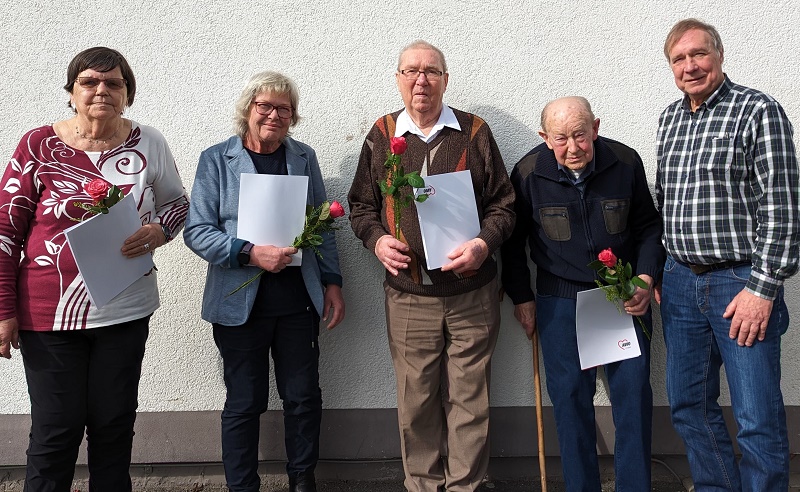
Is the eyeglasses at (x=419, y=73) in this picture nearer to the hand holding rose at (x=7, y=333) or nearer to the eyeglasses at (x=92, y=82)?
the eyeglasses at (x=92, y=82)

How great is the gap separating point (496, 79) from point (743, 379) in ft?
6.13

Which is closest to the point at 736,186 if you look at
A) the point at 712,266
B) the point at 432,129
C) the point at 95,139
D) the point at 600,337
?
the point at 712,266

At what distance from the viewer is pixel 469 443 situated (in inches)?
126

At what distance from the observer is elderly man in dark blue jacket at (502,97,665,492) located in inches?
118

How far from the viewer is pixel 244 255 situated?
2.93 metres

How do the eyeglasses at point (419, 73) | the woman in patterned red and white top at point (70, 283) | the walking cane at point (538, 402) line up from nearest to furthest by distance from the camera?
the woman in patterned red and white top at point (70, 283) < the eyeglasses at point (419, 73) < the walking cane at point (538, 402)

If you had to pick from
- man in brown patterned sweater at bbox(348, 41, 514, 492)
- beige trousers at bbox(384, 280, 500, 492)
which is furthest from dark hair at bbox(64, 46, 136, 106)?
beige trousers at bbox(384, 280, 500, 492)

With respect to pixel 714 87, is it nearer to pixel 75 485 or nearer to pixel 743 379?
pixel 743 379

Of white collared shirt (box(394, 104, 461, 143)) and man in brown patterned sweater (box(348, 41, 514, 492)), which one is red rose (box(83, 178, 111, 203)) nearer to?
man in brown patterned sweater (box(348, 41, 514, 492))

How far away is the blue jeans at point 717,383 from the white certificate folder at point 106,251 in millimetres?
2362

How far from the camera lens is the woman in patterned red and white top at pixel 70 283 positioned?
265 centimetres

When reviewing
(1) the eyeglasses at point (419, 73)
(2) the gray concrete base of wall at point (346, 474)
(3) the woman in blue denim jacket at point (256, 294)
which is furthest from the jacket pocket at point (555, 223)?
(2) the gray concrete base of wall at point (346, 474)

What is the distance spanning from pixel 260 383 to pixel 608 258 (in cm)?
170

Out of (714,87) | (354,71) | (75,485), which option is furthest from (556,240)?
(75,485)
